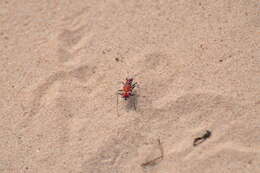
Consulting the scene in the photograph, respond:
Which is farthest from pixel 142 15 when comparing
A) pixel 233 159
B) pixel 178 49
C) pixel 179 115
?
pixel 233 159

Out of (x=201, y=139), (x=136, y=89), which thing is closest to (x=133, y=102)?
(x=136, y=89)

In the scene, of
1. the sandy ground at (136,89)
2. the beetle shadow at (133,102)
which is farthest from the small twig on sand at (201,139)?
the beetle shadow at (133,102)

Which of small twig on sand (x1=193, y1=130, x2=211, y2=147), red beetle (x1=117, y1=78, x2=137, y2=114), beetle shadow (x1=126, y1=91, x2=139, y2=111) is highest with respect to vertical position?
red beetle (x1=117, y1=78, x2=137, y2=114)

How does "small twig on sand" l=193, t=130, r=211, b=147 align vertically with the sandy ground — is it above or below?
below

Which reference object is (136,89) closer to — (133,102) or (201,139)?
(133,102)

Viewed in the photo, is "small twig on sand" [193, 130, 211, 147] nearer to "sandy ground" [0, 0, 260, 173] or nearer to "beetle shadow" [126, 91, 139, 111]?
"sandy ground" [0, 0, 260, 173]

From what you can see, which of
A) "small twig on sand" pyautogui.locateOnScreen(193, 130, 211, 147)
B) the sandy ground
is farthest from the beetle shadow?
"small twig on sand" pyautogui.locateOnScreen(193, 130, 211, 147)

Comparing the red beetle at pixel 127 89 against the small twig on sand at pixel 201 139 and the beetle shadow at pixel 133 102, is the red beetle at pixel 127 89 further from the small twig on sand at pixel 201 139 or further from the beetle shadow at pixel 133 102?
the small twig on sand at pixel 201 139

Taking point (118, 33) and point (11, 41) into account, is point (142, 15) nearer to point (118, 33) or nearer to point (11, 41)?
point (118, 33)
